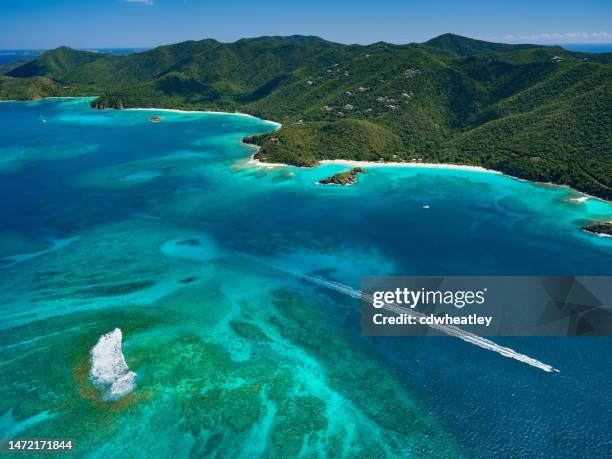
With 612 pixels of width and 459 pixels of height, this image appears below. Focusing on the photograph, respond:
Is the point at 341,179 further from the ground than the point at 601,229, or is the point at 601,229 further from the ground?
the point at 341,179

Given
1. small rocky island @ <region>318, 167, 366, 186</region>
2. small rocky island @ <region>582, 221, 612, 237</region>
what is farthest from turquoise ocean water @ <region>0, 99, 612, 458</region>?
small rocky island @ <region>318, 167, 366, 186</region>

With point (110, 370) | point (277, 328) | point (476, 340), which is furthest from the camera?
point (277, 328)

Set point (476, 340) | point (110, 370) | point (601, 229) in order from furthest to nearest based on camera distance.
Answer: point (601, 229)
point (476, 340)
point (110, 370)

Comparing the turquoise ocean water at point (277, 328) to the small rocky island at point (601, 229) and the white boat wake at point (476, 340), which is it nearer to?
the white boat wake at point (476, 340)

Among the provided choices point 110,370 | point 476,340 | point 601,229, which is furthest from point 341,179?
point 110,370

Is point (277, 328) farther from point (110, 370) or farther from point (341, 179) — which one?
point (341, 179)

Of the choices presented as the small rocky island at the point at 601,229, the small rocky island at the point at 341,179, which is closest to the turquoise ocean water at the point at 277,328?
the small rocky island at the point at 601,229

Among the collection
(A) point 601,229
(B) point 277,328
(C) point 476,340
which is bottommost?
(B) point 277,328
